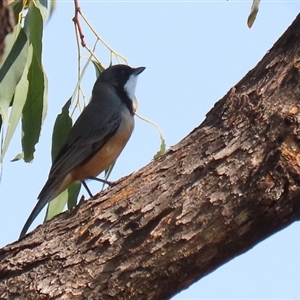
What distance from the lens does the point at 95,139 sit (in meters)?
4.54

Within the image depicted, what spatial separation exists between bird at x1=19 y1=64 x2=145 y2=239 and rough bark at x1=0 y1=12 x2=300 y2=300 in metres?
1.15

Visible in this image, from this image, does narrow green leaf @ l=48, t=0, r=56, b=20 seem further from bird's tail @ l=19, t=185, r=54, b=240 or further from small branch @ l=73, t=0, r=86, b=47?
bird's tail @ l=19, t=185, r=54, b=240

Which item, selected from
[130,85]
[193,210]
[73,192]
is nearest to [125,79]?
[130,85]

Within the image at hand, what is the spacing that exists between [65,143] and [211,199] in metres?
1.86

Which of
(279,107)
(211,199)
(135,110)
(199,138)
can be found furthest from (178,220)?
(135,110)

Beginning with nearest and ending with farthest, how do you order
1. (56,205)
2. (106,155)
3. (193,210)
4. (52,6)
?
(193,210) < (52,6) < (56,205) < (106,155)

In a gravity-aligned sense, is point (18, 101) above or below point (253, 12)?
above

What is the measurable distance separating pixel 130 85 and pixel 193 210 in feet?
8.46

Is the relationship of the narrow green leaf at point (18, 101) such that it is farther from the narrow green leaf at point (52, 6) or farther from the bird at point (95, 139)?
the bird at point (95, 139)

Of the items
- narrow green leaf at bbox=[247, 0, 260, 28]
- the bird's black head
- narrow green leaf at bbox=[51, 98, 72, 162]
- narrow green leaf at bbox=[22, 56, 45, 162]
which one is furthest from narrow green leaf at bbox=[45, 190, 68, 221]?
narrow green leaf at bbox=[247, 0, 260, 28]

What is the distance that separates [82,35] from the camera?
3758 millimetres

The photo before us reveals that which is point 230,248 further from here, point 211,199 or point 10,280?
point 10,280

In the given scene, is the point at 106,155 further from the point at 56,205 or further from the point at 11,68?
the point at 11,68

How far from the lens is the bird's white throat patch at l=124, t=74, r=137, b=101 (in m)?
5.09
